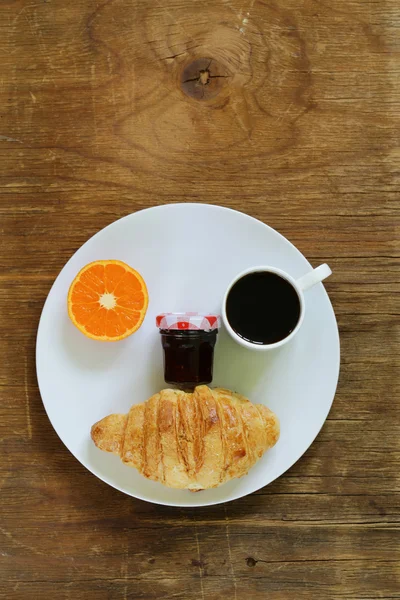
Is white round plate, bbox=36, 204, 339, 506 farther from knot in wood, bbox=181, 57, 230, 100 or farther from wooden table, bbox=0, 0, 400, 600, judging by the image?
knot in wood, bbox=181, 57, 230, 100

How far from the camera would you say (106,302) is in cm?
167

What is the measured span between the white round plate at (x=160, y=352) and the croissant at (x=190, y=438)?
0.46 ft

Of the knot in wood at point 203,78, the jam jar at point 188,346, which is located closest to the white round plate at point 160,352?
the jam jar at point 188,346

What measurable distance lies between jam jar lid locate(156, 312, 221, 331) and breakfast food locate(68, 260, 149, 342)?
80 mm

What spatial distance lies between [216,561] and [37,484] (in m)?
0.70

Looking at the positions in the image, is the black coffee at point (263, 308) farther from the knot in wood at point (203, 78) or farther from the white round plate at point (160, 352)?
the knot in wood at point (203, 78)

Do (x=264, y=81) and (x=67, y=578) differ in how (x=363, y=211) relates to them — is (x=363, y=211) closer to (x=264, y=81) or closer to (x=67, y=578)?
(x=264, y=81)

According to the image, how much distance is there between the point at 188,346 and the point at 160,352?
17cm

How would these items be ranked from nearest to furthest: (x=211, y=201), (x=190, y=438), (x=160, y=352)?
(x=190, y=438), (x=160, y=352), (x=211, y=201)

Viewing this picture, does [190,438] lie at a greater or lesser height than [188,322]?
lesser

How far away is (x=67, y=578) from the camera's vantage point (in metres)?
1.91

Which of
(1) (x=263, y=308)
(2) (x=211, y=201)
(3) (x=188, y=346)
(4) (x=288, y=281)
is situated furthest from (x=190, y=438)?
(2) (x=211, y=201)

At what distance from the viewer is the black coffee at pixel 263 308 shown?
163 centimetres

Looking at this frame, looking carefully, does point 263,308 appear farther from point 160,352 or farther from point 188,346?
point 160,352
